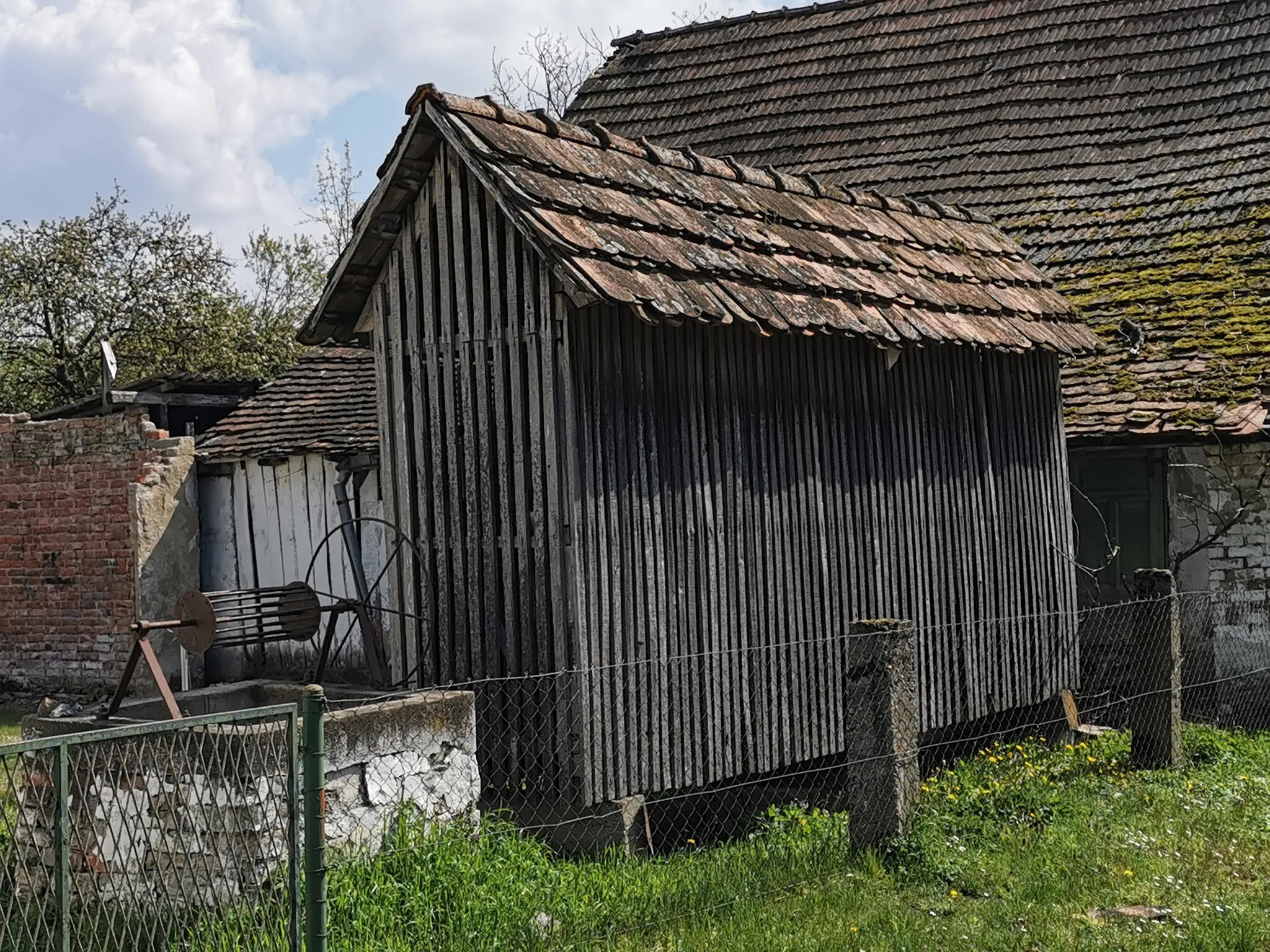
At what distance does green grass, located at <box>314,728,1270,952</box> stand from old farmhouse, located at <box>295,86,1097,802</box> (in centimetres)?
80

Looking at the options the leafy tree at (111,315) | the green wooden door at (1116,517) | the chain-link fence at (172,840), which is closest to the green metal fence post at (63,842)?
the chain-link fence at (172,840)

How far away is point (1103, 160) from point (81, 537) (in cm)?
1154

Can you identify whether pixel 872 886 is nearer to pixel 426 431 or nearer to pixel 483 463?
pixel 483 463

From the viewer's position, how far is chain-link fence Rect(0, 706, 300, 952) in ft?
17.8

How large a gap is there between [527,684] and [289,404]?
7.95 metres

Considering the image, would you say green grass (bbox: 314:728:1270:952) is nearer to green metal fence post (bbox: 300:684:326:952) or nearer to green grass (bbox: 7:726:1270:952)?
green grass (bbox: 7:726:1270:952)

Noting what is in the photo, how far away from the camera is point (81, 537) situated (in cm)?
1445

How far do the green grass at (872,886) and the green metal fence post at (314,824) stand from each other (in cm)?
53

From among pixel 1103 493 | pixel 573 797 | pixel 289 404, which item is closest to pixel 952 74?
pixel 1103 493

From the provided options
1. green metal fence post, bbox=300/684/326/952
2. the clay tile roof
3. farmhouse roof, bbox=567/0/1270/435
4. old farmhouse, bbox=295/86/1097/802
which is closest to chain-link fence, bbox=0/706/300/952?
green metal fence post, bbox=300/684/326/952

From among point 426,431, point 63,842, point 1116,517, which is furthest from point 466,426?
point 1116,517

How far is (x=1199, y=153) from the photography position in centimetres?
1518

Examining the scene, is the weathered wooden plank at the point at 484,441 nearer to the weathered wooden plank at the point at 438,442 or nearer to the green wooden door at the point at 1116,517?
the weathered wooden plank at the point at 438,442

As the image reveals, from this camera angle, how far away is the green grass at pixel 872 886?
5.90 m
